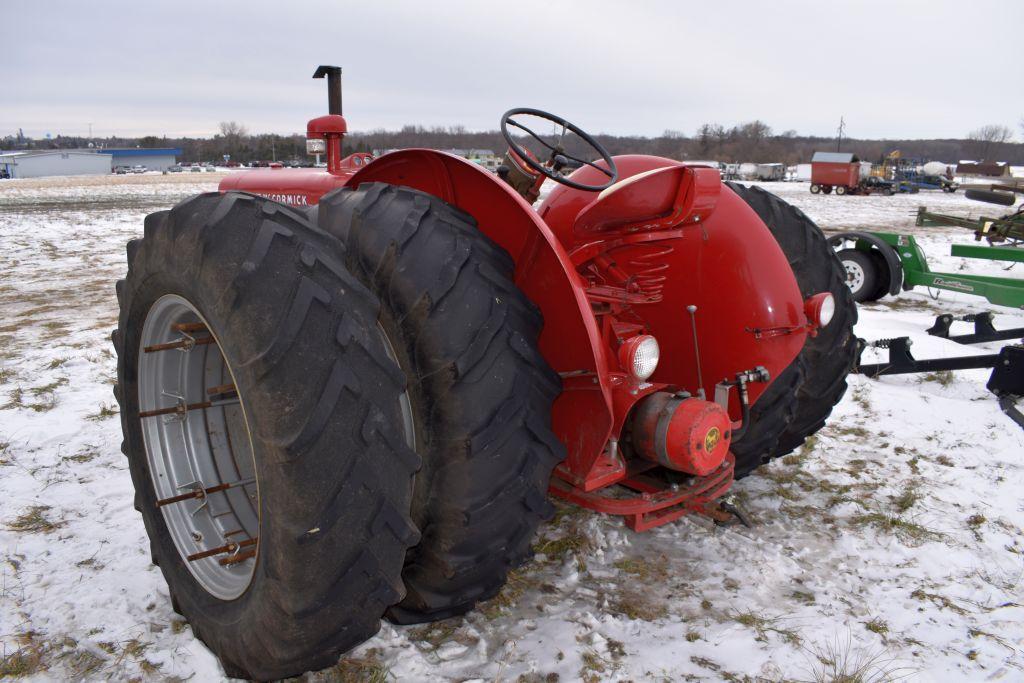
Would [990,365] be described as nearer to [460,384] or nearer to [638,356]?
[638,356]

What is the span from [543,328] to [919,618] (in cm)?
179

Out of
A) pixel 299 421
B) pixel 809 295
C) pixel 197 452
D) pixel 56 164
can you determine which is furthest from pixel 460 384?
pixel 56 164

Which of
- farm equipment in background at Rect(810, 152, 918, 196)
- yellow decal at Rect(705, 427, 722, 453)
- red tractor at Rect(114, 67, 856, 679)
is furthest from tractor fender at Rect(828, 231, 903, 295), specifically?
farm equipment in background at Rect(810, 152, 918, 196)

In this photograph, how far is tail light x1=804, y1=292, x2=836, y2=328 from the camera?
8.34 feet

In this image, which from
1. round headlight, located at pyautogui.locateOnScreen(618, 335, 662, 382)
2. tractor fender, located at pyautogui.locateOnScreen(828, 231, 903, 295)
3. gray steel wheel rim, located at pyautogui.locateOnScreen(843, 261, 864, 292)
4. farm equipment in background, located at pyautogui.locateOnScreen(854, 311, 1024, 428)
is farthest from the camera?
gray steel wheel rim, located at pyautogui.locateOnScreen(843, 261, 864, 292)

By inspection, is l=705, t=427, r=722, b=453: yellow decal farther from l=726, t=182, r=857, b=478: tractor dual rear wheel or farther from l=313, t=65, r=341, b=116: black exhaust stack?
l=313, t=65, r=341, b=116: black exhaust stack

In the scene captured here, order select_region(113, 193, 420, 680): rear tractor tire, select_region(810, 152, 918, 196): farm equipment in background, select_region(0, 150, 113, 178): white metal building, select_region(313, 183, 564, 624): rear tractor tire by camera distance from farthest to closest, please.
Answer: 1. select_region(0, 150, 113, 178): white metal building
2. select_region(810, 152, 918, 196): farm equipment in background
3. select_region(313, 183, 564, 624): rear tractor tire
4. select_region(113, 193, 420, 680): rear tractor tire

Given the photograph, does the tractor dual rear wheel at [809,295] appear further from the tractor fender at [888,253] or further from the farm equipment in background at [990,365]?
the tractor fender at [888,253]

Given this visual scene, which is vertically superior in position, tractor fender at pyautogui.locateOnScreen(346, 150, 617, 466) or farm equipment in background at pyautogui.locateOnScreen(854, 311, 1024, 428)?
tractor fender at pyautogui.locateOnScreen(346, 150, 617, 466)

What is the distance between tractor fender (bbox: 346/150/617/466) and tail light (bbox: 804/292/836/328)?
0.91 m

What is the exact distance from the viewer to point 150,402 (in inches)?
89.9

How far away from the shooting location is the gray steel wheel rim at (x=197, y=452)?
2.18 meters

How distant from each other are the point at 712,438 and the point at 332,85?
418 cm

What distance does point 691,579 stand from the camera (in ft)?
8.70
